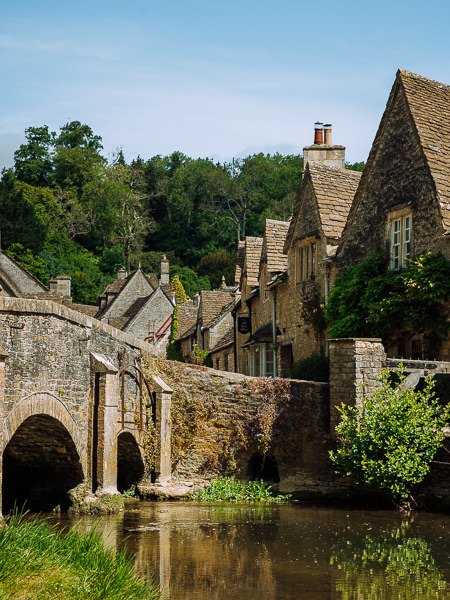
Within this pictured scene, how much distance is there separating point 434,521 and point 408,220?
30.6 feet

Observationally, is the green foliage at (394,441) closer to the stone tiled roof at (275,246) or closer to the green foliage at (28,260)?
the stone tiled roof at (275,246)

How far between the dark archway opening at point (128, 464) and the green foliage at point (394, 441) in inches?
171

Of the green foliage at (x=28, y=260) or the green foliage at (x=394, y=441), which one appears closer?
the green foliage at (x=394, y=441)

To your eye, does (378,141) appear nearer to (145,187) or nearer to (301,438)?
(301,438)

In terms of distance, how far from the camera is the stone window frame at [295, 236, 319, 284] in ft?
101

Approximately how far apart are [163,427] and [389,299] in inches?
256

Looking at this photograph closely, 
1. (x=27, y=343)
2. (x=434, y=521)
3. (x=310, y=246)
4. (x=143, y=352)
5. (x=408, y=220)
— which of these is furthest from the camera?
(x=310, y=246)

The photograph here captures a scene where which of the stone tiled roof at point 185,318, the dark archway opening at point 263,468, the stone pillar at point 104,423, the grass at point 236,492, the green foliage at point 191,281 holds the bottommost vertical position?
the grass at point 236,492

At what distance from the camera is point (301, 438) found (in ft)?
77.9

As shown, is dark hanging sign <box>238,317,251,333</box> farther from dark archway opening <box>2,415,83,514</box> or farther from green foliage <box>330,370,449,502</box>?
dark archway opening <box>2,415,83,514</box>

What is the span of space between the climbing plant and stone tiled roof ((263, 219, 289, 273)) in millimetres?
6345

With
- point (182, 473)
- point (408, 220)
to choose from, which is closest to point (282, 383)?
point (182, 473)

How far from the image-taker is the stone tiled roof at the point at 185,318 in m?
59.8

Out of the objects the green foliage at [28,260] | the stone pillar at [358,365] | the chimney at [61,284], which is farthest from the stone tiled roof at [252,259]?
the green foliage at [28,260]
